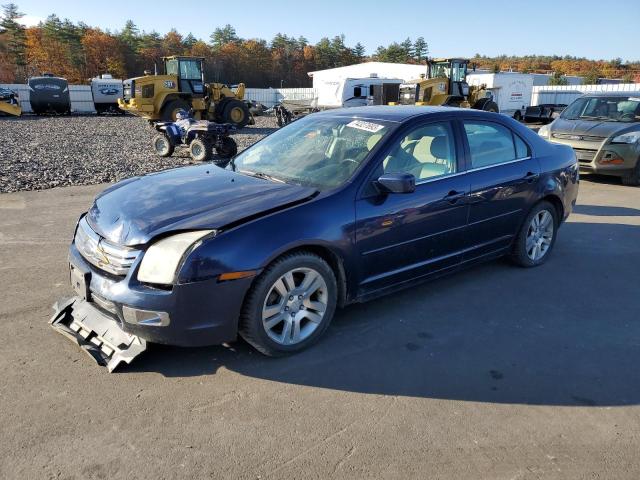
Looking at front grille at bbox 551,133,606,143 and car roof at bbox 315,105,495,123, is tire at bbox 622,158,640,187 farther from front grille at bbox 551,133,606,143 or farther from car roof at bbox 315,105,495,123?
car roof at bbox 315,105,495,123

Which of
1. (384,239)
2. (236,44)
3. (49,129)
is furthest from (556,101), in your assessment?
(236,44)

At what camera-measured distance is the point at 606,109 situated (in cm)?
1025

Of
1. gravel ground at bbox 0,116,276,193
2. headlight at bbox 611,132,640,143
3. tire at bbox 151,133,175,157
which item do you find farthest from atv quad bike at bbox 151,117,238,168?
headlight at bbox 611,132,640,143

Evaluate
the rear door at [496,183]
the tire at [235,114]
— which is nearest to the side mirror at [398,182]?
the rear door at [496,183]

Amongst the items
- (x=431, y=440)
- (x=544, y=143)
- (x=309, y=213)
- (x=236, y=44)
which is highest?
(x=236, y=44)

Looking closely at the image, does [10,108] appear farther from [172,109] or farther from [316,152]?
[316,152]

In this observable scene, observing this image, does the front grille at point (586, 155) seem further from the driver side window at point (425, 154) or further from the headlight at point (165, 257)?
the headlight at point (165, 257)

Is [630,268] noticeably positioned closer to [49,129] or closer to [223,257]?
[223,257]

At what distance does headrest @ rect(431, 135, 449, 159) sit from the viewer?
4.29 m

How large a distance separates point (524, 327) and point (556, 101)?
38.7 meters

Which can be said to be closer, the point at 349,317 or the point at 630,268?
the point at 349,317

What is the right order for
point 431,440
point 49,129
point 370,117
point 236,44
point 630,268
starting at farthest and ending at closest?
point 236,44 → point 49,129 → point 630,268 → point 370,117 → point 431,440

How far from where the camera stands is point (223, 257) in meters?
3.04

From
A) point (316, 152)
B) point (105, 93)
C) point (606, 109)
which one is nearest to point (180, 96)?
point (105, 93)
